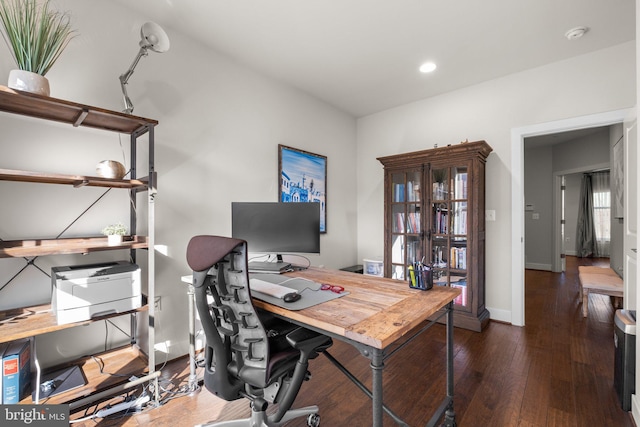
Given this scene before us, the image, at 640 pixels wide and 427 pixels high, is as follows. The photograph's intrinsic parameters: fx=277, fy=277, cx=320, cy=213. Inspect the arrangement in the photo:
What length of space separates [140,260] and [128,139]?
90cm

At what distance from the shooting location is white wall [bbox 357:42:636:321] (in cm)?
260

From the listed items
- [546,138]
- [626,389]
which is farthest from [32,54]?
[546,138]

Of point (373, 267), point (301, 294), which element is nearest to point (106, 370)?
point (301, 294)

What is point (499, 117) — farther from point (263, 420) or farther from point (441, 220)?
point (263, 420)

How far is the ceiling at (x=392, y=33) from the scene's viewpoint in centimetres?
204

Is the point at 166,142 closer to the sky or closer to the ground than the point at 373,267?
closer to the sky

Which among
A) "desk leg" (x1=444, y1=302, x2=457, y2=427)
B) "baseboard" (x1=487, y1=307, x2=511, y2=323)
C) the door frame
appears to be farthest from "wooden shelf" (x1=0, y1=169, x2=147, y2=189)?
"baseboard" (x1=487, y1=307, x2=511, y2=323)

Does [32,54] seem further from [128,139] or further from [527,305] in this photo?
[527,305]

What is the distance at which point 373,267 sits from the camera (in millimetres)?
3828

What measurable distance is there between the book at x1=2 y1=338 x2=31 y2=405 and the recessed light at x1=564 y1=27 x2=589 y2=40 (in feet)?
14.3

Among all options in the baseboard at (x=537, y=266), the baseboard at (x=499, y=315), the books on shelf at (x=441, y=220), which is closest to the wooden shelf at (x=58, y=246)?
the books on shelf at (x=441, y=220)

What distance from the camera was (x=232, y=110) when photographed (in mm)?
2695

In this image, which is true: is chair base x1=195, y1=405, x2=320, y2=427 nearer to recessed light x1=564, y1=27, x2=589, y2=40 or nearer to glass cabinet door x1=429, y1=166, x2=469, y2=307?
glass cabinet door x1=429, y1=166, x2=469, y2=307

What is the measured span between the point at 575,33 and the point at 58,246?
404cm
